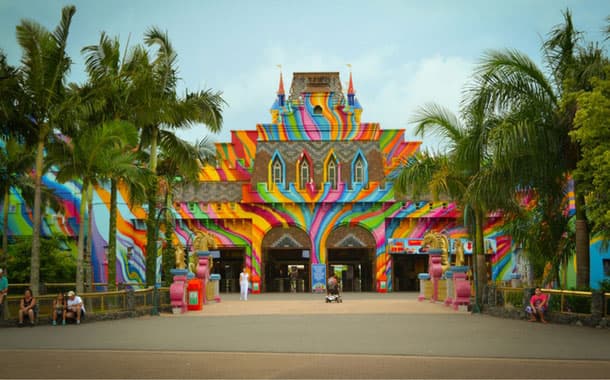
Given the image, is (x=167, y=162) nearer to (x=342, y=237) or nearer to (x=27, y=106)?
(x=27, y=106)

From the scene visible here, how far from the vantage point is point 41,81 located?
17.9m

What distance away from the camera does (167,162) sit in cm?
2552

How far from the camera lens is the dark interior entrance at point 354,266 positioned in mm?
41906

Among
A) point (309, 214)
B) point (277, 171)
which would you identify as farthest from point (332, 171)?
point (277, 171)

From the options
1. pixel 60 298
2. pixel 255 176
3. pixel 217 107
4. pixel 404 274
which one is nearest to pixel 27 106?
pixel 60 298

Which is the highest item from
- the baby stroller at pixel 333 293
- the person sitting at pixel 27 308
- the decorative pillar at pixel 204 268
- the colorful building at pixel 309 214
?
the colorful building at pixel 309 214

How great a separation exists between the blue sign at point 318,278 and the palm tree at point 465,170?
17283 millimetres

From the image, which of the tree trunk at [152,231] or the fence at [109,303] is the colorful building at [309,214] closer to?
the tree trunk at [152,231]

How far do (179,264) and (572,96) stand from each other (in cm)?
1574

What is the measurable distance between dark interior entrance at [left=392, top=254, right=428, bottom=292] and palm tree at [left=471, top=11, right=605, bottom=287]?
24.5m

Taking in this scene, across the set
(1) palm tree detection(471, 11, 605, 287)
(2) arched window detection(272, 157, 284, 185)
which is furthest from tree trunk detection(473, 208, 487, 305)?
(2) arched window detection(272, 157, 284, 185)

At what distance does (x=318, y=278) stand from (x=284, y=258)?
348cm

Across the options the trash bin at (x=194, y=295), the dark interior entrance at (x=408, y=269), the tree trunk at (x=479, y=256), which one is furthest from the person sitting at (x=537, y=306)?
the dark interior entrance at (x=408, y=269)

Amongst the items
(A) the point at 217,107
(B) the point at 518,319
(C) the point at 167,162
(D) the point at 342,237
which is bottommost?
(B) the point at 518,319
